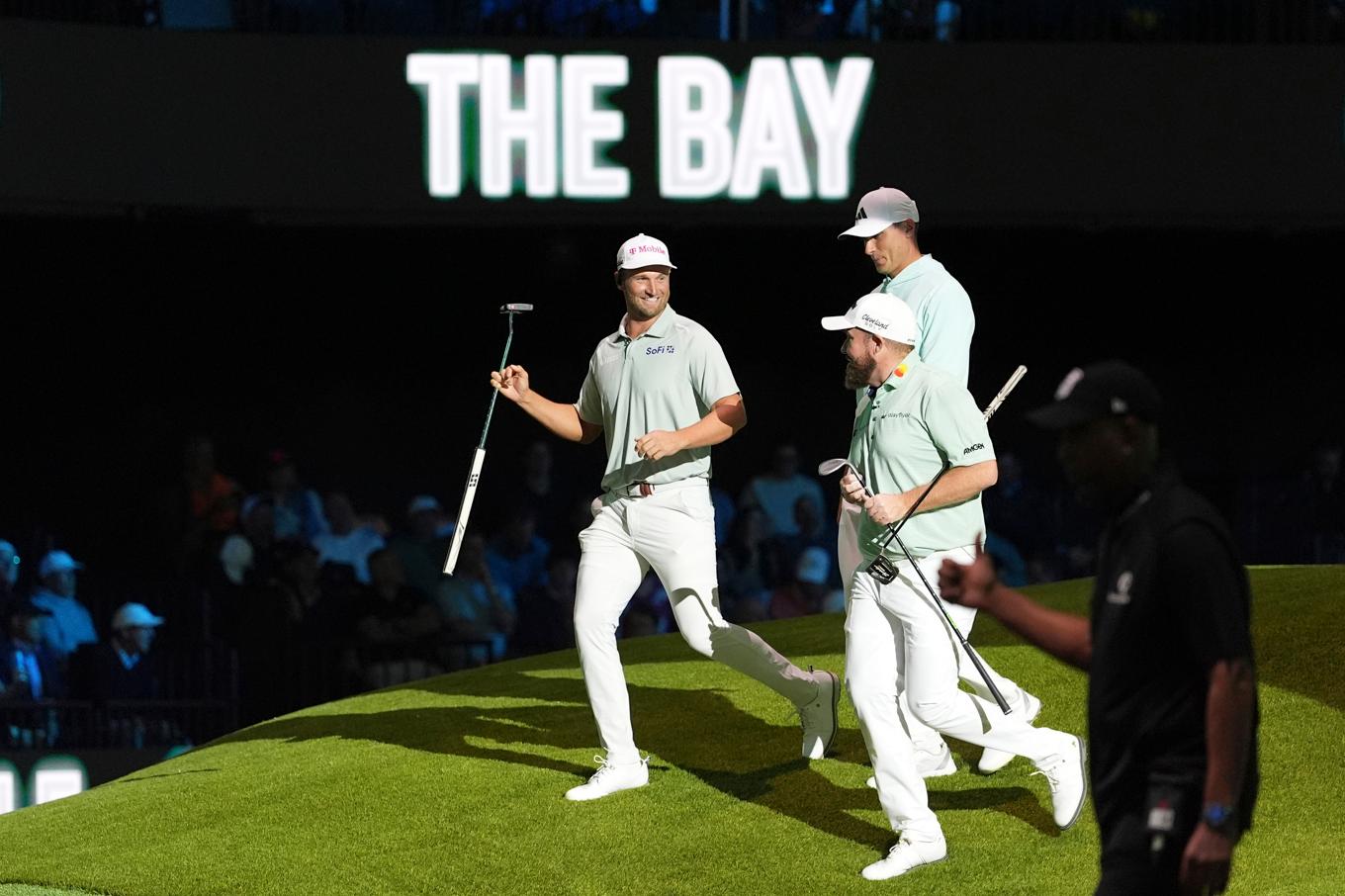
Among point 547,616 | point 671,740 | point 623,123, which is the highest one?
point 623,123

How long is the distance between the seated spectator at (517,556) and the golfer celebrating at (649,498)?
602cm

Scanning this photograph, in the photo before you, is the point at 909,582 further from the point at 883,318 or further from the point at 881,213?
the point at 881,213

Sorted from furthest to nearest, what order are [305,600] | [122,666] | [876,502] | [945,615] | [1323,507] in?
1. [1323,507]
2. [305,600]
3. [122,666]
4. [945,615]
5. [876,502]

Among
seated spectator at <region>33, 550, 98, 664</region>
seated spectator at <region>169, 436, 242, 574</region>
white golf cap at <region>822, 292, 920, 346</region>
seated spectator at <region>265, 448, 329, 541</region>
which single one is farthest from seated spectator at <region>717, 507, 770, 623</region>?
white golf cap at <region>822, 292, 920, 346</region>

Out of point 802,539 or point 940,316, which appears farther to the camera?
point 802,539

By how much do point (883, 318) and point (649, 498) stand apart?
1.33 meters

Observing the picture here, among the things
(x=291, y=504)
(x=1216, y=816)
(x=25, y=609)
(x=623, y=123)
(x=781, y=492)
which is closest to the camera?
(x=1216, y=816)

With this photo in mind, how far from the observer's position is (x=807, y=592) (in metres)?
13.0

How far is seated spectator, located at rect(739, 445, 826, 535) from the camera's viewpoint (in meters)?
13.8

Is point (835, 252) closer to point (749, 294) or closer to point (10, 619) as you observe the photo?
point (749, 294)

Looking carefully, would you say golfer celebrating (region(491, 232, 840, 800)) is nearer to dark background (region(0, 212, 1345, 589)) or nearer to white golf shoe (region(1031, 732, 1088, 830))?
white golf shoe (region(1031, 732, 1088, 830))

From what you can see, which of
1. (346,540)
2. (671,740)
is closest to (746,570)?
(346,540)

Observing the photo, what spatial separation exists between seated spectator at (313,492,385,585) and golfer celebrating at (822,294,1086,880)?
7.35m

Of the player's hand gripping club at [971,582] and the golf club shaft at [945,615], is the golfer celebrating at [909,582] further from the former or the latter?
the player's hand gripping club at [971,582]
